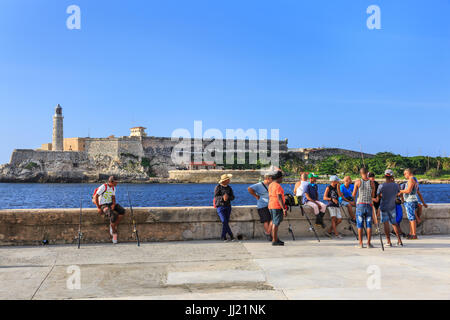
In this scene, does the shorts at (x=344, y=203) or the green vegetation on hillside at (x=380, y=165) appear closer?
the shorts at (x=344, y=203)

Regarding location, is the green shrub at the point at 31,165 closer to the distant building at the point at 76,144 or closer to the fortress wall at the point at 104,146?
the distant building at the point at 76,144

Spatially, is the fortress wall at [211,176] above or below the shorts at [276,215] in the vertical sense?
below

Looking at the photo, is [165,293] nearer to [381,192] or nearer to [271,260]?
[271,260]

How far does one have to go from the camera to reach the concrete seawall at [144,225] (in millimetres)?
7117

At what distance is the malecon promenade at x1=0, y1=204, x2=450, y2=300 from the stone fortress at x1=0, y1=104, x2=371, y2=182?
264 feet

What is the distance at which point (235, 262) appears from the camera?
18.8 ft

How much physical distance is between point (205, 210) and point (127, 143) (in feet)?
289

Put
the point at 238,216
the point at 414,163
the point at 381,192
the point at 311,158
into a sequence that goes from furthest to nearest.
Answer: the point at 311,158, the point at 414,163, the point at 238,216, the point at 381,192

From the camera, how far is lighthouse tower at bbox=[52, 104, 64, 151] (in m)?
89.2

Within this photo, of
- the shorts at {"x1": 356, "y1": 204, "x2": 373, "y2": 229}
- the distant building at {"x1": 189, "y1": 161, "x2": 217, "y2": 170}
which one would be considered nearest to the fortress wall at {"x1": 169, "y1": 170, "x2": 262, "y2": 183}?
the distant building at {"x1": 189, "y1": 161, "x2": 217, "y2": 170}

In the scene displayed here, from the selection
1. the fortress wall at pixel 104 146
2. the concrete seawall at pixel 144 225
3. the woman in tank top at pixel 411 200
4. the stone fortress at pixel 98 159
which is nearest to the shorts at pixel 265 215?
the concrete seawall at pixel 144 225

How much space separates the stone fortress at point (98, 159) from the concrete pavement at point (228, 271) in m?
81.5

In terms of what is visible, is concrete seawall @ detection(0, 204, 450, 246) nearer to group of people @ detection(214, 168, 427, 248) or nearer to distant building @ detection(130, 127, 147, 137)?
group of people @ detection(214, 168, 427, 248)
